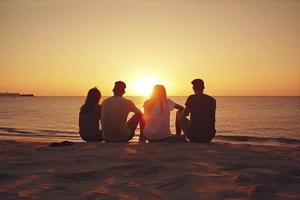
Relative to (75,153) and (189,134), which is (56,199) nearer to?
(75,153)

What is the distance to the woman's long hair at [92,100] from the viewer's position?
9977 millimetres

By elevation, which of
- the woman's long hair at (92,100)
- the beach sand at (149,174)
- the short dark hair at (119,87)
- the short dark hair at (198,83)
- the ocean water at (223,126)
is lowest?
the ocean water at (223,126)

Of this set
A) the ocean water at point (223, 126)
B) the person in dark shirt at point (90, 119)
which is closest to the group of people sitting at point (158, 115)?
the person in dark shirt at point (90, 119)

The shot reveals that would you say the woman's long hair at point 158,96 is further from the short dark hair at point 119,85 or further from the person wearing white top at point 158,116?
the short dark hair at point 119,85

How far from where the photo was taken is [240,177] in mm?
5297

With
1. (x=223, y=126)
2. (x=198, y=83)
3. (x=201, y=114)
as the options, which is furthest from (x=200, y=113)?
(x=223, y=126)

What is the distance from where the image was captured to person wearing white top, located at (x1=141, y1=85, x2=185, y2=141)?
9.73 meters

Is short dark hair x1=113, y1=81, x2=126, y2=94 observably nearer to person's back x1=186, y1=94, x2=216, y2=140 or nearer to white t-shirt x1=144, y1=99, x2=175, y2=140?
white t-shirt x1=144, y1=99, x2=175, y2=140

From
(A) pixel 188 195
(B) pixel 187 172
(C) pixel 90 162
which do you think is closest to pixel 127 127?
(C) pixel 90 162

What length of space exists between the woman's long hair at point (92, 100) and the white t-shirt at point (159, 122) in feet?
5.19

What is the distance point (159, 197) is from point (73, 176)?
1.66m

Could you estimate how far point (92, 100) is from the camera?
1016 cm

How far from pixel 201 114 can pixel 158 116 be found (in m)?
1.16

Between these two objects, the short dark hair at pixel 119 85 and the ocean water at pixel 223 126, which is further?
the ocean water at pixel 223 126
